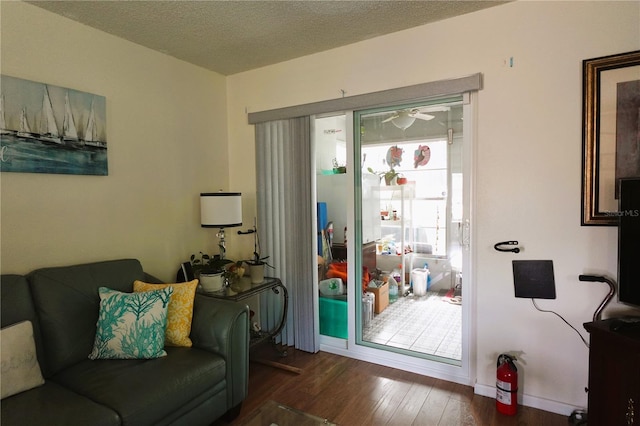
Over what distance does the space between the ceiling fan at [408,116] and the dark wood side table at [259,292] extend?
1.67 meters

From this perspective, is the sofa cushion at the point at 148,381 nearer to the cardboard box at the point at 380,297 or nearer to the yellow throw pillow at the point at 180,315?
the yellow throw pillow at the point at 180,315

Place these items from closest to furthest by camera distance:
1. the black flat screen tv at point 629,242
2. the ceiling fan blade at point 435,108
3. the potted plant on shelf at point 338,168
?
1. the black flat screen tv at point 629,242
2. the ceiling fan blade at point 435,108
3. the potted plant on shelf at point 338,168

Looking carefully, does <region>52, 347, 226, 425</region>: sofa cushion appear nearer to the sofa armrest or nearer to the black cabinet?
the sofa armrest

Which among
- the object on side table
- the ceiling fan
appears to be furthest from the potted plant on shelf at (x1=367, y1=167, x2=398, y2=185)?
the object on side table

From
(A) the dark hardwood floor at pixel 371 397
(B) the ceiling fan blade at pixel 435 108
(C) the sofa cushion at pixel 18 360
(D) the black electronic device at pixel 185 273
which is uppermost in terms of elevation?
(B) the ceiling fan blade at pixel 435 108

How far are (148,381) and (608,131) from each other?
276 centimetres

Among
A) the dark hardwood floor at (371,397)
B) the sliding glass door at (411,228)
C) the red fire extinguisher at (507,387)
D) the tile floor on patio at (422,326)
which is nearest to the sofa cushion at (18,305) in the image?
the dark hardwood floor at (371,397)

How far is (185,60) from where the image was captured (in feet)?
9.59

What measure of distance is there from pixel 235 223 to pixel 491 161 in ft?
6.36

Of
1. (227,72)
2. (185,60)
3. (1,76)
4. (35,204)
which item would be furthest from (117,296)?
(227,72)

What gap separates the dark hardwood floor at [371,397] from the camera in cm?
204

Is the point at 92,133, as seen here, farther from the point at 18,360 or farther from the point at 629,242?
the point at 629,242

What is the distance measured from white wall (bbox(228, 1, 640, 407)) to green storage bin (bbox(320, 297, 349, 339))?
3.57 feet

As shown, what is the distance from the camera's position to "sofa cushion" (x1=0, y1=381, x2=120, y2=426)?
1.37 m
